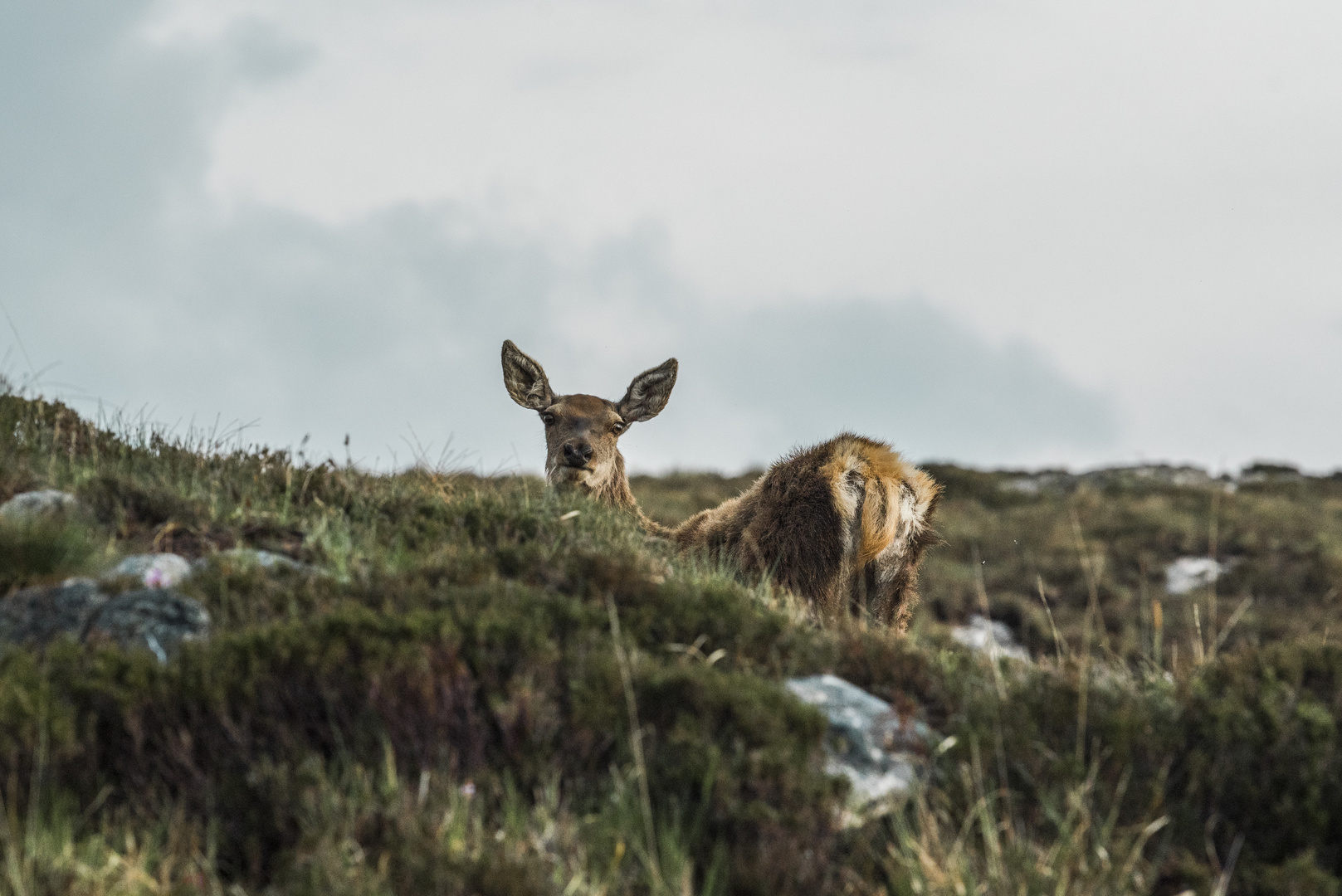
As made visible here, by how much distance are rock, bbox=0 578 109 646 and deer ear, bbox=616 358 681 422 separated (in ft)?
15.8

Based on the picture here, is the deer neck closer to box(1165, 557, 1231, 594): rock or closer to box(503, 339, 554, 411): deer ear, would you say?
box(503, 339, 554, 411): deer ear

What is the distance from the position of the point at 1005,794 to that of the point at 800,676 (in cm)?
104

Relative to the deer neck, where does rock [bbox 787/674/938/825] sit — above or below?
below

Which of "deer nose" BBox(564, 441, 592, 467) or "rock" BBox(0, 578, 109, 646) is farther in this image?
"deer nose" BBox(564, 441, 592, 467)

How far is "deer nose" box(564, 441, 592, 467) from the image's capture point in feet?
27.0

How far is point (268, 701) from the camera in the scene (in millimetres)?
3953

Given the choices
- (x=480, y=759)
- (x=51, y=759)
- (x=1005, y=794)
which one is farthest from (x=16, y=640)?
(x=1005, y=794)

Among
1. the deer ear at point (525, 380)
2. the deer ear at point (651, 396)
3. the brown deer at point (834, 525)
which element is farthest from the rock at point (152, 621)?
the deer ear at point (651, 396)

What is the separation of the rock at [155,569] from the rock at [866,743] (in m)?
2.54

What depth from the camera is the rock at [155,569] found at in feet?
16.0

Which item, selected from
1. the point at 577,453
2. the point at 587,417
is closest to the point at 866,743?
the point at 577,453

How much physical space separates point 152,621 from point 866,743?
2695 millimetres

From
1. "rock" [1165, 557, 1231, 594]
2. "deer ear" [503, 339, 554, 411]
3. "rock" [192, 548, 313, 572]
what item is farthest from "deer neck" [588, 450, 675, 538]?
"rock" [1165, 557, 1231, 594]

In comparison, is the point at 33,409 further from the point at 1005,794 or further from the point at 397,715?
the point at 1005,794
